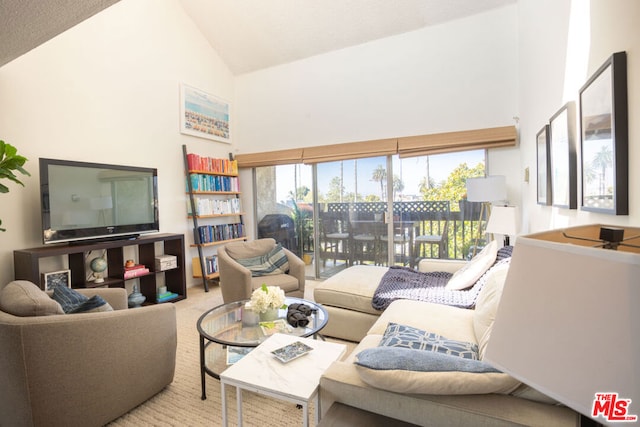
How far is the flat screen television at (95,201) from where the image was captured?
2891 millimetres

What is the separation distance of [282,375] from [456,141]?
3.42 meters

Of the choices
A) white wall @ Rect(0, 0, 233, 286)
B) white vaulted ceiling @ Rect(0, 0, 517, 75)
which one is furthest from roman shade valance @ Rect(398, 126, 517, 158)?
white wall @ Rect(0, 0, 233, 286)

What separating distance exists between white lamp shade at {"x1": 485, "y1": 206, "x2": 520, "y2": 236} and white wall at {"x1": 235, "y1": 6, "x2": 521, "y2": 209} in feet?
2.84

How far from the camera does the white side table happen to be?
46.5 inches

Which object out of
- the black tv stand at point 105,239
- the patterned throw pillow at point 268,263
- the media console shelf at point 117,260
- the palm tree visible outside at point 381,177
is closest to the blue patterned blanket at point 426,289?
the patterned throw pillow at point 268,263

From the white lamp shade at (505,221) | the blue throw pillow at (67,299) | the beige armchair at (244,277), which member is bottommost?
the beige armchair at (244,277)

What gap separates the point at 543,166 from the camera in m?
2.40

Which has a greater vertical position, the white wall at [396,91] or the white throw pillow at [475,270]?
the white wall at [396,91]

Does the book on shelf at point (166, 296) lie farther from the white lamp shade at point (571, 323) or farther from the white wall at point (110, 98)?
the white lamp shade at point (571, 323)

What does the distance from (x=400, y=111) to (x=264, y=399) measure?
→ 3.62 meters

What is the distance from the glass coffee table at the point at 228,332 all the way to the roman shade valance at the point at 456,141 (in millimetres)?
2532

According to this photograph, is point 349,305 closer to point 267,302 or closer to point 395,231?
point 267,302

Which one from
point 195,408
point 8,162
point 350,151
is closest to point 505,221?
point 350,151

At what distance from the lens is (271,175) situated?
16.9 ft
